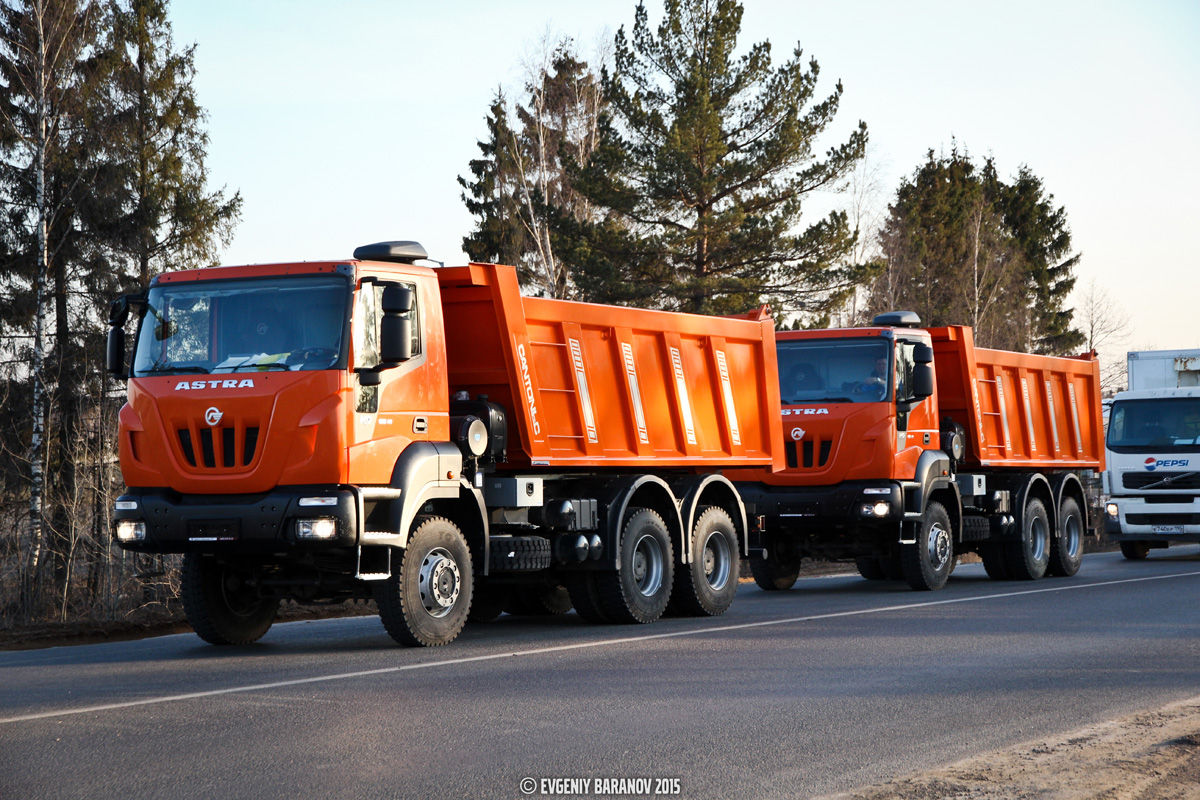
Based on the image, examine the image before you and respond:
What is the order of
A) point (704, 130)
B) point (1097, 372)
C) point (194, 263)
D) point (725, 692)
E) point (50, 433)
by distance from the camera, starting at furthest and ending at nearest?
1. point (704, 130)
2. point (194, 263)
3. point (50, 433)
4. point (1097, 372)
5. point (725, 692)

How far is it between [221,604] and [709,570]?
5078 mm

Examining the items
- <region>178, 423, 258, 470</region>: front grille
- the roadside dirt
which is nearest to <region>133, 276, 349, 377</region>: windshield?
<region>178, 423, 258, 470</region>: front grille

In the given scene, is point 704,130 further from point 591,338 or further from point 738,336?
point 591,338

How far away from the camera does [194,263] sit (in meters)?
29.6

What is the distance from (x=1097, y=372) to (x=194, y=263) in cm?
1839

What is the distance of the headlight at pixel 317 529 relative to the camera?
32.3ft

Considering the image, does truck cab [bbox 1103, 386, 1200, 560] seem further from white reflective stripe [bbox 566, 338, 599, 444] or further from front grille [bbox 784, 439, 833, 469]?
white reflective stripe [bbox 566, 338, 599, 444]

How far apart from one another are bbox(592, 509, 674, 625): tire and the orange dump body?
1.96ft

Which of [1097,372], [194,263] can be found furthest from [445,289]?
[194,263]

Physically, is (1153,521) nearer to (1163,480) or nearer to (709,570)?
(1163,480)

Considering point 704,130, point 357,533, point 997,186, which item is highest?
point 997,186

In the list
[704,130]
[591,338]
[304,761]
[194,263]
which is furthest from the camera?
[704,130]

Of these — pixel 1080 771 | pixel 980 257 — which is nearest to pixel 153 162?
pixel 1080 771

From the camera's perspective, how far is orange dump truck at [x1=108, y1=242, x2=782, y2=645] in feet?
33.0
